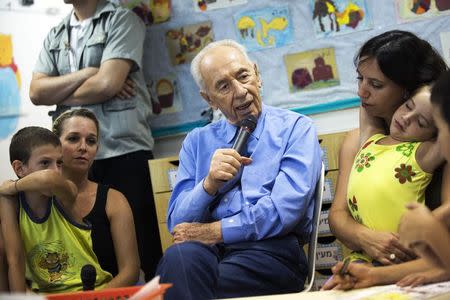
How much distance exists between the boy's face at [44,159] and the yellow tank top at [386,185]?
112 centimetres

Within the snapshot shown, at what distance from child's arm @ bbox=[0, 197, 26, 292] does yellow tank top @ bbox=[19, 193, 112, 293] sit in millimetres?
33

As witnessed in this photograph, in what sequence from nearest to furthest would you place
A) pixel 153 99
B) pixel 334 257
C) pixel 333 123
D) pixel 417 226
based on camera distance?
pixel 417 226 < pixel 334 257 < pixel 333 123 < pixel 153 99

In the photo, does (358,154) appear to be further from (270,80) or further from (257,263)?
(270,80)

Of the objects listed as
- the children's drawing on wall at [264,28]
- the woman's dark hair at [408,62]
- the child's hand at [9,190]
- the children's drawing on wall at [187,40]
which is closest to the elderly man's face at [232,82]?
the woman's dark hair at [408,62]

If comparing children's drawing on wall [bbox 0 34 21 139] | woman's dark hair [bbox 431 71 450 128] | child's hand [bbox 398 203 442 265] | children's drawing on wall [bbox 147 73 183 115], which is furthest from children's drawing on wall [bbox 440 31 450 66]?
children's drawing on wall [bbox 0 34 21 139]

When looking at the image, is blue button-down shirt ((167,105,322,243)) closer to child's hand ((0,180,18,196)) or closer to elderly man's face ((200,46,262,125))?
elderly man's face ((200,46,262,125))

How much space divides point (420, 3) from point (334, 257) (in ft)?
4.10

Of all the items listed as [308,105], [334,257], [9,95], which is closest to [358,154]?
[334,257]

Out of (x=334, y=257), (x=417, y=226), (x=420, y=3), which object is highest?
(x=420, y=3)

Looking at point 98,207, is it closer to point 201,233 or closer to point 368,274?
point 201,233

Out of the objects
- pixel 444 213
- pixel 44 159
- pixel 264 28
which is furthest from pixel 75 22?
pixel 444 213

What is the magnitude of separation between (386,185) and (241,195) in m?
0.54

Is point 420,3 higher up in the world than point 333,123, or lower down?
higher up

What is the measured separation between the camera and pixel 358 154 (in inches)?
76.3
